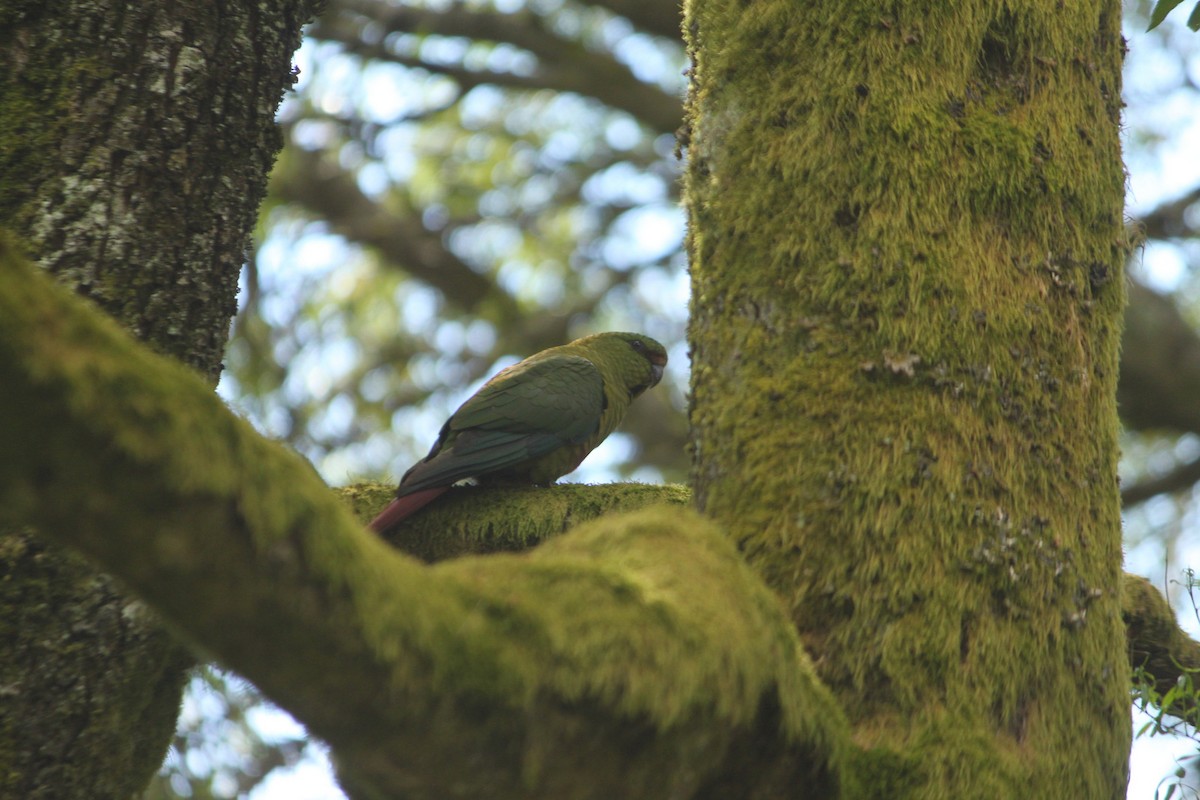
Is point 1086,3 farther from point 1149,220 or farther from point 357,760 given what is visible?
point 1149,220

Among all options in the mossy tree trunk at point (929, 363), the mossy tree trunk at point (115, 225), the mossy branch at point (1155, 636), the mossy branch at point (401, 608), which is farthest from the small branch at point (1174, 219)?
the mossy branch at point (401, 608)

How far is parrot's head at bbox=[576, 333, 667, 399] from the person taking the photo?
5094 mm

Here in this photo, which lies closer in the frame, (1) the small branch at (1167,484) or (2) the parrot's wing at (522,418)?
(2) the parrot's wing at (522,418)

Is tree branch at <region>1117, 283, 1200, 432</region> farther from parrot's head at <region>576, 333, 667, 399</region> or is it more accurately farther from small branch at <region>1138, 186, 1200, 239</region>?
parrot's head at <region>576, 333, 667, 399</region>

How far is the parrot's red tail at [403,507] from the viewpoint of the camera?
11.8 feet

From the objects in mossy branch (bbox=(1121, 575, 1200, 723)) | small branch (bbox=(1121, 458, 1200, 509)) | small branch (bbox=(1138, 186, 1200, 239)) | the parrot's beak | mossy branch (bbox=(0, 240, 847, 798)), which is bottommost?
mossy branch (bbox=(0, 240, 847, 798))

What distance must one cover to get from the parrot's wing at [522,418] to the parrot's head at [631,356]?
36 centimetres

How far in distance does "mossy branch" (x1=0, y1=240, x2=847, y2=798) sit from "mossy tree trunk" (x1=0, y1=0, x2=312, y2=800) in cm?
134

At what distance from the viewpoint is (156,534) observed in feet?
3.73

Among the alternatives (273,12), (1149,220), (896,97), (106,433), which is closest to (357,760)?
(106,433)

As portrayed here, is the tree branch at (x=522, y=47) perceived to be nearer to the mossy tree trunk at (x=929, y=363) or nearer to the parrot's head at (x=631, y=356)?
the parrot's head at (x=631, y=356)

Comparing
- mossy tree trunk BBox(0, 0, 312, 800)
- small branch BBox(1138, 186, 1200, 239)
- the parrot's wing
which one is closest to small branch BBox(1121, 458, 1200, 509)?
small branch BBox(1138, 186, 1200, 239)

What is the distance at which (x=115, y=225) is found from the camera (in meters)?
2.79

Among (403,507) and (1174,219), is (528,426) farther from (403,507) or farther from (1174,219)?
(1174,219)
